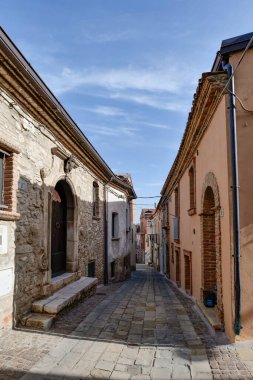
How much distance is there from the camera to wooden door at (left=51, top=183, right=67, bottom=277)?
805cm

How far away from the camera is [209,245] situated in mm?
7215

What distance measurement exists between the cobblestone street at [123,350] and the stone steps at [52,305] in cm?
20

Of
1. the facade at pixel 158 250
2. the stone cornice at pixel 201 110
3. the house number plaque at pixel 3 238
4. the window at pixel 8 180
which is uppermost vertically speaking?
the stone cornice at pixel 201 110

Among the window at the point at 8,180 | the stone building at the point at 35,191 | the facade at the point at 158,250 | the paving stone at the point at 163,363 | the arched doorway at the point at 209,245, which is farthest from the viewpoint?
the facade at the point at 158,250

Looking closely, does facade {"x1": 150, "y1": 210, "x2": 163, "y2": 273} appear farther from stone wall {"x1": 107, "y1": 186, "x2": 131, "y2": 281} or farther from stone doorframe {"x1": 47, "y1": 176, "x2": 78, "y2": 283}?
stone doorframe {"x1": 47, "y1": 176, "x2": 78, "y2": 283}

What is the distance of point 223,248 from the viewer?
528cm

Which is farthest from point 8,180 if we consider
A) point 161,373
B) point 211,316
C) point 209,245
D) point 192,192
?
point 192,192


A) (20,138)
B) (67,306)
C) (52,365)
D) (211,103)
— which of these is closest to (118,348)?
(52,365)

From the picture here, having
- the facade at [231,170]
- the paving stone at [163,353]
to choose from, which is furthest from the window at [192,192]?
the paving stone at [163,353]

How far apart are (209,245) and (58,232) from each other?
3.89 meters

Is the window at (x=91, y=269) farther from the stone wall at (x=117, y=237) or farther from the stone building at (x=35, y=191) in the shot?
the stone wall at (x=117, y=237)

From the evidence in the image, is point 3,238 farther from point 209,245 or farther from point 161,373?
point 209,245

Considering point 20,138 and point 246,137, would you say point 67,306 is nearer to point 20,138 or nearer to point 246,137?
point 20,138

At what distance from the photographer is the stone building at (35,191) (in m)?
5.13
